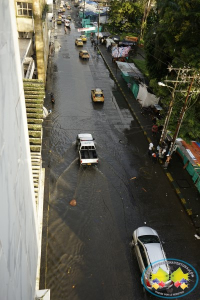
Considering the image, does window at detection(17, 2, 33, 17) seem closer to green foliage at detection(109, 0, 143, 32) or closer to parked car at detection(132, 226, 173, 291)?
parked car at detection(132, 226, 173, 291)

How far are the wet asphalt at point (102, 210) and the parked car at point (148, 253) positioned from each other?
67 cm

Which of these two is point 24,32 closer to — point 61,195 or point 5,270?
point 61,195

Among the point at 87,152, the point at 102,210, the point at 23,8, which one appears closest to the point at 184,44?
the point at 87,152

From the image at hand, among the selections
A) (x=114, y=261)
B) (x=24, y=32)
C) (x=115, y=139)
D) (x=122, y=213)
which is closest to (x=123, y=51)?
(x=24, y=32)

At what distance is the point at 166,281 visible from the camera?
11844 mm

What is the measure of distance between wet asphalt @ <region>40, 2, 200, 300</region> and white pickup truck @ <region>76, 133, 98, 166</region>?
0.66 m

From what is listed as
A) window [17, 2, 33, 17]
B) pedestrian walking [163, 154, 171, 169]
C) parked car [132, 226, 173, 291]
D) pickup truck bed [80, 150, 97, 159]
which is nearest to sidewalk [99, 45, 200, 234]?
pedestrian walking [163, 154, 171, 169]

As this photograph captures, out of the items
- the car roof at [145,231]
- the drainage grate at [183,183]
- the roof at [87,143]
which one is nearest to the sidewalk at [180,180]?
the drainage grate at [183,183]

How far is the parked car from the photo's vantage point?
12.0m

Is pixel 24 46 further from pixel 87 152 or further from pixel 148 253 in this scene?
pixel 148 253

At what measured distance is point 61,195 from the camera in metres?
17.0

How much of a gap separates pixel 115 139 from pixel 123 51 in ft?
75.6

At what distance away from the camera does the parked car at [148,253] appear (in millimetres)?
11961

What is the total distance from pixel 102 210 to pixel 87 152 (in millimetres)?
5299
